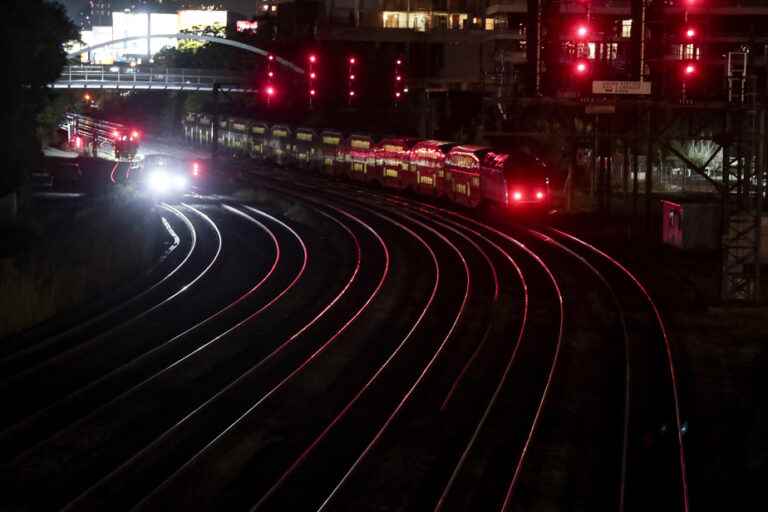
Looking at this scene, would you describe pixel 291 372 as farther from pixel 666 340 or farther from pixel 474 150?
pixel 474 150

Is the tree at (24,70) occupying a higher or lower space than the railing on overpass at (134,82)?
lower

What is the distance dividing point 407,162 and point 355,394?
37.0 m

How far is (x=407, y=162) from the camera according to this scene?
5688 cm

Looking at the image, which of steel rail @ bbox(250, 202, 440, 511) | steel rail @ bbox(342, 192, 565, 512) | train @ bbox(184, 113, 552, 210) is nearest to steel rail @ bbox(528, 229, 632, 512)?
steel rail @ bbox(342, 192, 565, 512)

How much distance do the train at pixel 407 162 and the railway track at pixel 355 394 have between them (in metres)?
8.84

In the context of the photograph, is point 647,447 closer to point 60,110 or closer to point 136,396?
point 136,396

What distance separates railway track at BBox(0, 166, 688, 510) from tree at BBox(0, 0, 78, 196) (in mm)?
9476

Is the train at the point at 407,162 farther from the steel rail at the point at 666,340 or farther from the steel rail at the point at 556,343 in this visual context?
the steel rail at the point at 666,340

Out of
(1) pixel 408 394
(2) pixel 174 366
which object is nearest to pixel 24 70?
(2) pixel 174 366

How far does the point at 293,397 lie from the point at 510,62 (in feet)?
261

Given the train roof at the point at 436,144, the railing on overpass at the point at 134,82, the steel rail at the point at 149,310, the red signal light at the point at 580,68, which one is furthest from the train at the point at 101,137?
the red signal light at the point at 580,68

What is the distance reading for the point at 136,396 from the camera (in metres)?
20.1

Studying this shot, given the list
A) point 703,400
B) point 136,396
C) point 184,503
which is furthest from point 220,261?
point 184,503

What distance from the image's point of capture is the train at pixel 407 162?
45188mm
